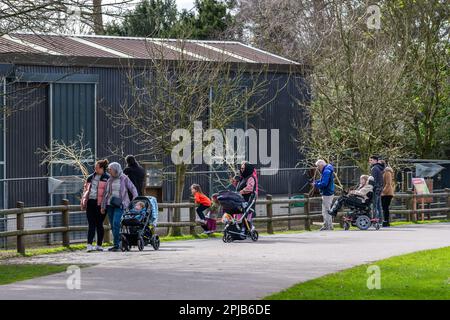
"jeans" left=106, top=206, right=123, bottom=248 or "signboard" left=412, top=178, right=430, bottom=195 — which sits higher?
"signboard" left=412, top=178, right=430, bottom=195

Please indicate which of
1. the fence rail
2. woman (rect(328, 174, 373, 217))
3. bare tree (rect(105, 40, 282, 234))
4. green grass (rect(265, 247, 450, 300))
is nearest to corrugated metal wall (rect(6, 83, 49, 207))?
bare tree (rect(105, 40, 282, 234))

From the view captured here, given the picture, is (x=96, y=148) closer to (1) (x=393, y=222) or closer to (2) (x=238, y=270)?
(1) (x=393, y=222)

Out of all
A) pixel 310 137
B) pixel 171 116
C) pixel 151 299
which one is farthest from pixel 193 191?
pixel 151 299

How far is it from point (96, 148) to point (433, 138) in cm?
1591

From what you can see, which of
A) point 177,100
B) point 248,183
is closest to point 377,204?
point 177,100

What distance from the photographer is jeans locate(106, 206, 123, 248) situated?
72.8 ft

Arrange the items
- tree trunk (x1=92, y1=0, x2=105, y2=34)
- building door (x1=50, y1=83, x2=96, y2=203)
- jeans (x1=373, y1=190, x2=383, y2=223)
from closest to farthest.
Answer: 1. tree trunk (x1=92, y1=0, x2=105, y2=34)
2. jeans (x1=373, y1=190, x2=383, y2=223)
3. building door (x1=50, y1=83, x2=96, y2=203)

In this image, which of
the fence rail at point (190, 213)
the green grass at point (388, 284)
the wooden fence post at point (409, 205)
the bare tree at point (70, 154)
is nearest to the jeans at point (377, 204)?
the fence rail at point (190, 213)

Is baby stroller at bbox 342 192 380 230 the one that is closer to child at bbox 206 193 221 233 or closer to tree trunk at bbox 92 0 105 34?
child at bbox 206 193 221 233

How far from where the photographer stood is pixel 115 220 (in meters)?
22.3

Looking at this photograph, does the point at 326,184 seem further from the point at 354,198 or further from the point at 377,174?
the point at 377,174

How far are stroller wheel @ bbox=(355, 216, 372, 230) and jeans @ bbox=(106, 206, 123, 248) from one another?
354 inches
